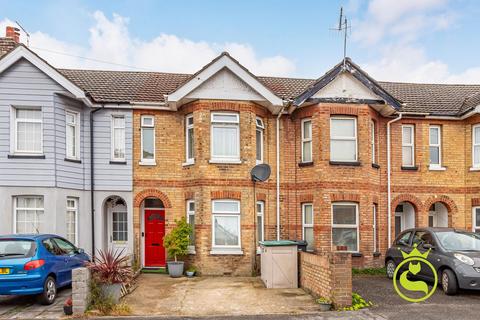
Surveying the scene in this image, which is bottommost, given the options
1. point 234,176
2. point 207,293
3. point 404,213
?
point 207,293

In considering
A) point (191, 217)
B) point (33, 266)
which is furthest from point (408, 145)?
point (33, 266)

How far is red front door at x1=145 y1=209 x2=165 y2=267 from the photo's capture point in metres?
17.5

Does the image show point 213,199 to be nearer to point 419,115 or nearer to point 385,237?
point 385,237

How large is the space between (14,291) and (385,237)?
13.0 metres

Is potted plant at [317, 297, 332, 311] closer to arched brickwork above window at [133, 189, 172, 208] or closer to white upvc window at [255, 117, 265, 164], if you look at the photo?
white upvc window at [255, 117, 265, 164]

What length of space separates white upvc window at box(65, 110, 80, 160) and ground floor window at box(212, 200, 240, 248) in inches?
207

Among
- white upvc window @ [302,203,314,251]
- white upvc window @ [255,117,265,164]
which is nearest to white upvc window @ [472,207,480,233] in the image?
white upvc window @ [302,203,314,251]

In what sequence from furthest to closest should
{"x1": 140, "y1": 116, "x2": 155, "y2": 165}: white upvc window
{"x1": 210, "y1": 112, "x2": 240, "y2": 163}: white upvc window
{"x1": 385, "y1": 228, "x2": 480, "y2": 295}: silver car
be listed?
1. {"x1": 140, "y1": 116, "x2": 155, "y2": 165}: white upvc window
2. {"x1": 210, "y1": 112, "x2": 240, "y2": 163}: white upvc window
3. {"x1": 385, "y1": 228, "x2": 480, "y2": 295}: silver car

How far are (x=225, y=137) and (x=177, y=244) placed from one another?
4.03 meters

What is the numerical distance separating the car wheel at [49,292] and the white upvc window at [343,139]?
33.1 feet

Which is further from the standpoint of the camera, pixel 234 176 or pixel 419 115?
pixel 419 115

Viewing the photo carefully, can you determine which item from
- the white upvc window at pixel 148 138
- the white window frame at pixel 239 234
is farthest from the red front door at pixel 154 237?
the white window frame at pixel 239 234

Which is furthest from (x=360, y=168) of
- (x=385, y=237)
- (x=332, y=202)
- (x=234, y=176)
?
(x=234, y=176)

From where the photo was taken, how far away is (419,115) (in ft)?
60.0
